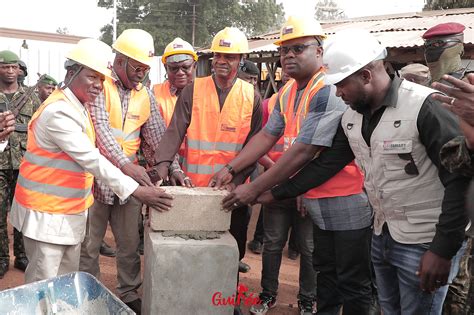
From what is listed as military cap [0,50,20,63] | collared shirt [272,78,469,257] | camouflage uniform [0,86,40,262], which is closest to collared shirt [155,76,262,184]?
collared shirt [272,78,469,257]

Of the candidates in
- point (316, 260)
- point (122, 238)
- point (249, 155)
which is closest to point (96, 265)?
point (122, 238)

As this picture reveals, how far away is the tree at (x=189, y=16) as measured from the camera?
38312 mm

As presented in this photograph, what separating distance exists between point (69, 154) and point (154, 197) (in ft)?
1.94

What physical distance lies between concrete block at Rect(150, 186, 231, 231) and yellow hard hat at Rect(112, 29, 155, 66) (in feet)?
3.58

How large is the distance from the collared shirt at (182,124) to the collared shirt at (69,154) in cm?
73

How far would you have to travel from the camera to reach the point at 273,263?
4.27 meters

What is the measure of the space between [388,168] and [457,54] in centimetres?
167

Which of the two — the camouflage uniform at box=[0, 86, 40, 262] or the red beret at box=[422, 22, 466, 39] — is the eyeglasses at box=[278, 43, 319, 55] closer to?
the red beret at box=[422, 22, 466, 39]

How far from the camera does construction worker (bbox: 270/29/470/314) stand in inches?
85.1

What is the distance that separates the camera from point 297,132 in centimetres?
334

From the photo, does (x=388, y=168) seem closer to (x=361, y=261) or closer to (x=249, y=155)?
(x=361, y=261)

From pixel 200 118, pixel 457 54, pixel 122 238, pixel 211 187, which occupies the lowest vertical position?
pixel 122 238

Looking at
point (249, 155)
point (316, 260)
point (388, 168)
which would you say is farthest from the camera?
point (249, 155)

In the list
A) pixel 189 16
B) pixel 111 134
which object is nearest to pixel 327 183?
pixel 111 134
